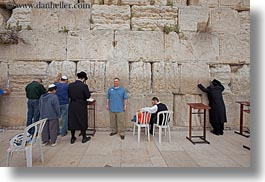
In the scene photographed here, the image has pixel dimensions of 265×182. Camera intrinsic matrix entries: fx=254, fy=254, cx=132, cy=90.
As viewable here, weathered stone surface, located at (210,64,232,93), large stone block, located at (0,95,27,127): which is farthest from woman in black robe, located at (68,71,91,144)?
weathered stone surface, located at (210,64,232,93)

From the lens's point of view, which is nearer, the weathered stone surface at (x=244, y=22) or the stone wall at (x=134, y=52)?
the stone wall at (x=134, y=52)

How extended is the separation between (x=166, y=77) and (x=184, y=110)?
869 mm

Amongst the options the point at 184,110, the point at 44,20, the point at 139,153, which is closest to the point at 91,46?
the point at 44,20

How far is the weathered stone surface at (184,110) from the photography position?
5.86 meters

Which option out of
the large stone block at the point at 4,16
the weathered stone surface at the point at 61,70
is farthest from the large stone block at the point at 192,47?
the large stone block at the point at 4,16

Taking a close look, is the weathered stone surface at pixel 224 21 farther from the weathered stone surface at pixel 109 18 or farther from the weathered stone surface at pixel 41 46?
the weathered stone surface at pixel 41 46

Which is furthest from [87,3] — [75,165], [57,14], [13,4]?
[75,165]

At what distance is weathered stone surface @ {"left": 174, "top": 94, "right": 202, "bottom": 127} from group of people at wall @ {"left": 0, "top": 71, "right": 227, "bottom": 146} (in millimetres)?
307

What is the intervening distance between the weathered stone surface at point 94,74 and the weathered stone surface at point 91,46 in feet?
0.46

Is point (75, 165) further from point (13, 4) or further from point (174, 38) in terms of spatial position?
point (13, 4)

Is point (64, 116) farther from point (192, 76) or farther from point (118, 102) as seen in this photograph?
point (192, 76)

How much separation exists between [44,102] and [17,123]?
1932mm

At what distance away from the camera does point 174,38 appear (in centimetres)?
591

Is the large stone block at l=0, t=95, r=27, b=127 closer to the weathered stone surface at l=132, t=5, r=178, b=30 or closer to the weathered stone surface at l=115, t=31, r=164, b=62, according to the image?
the weathered stone surface at l=115, t=31, r=164, b=62
